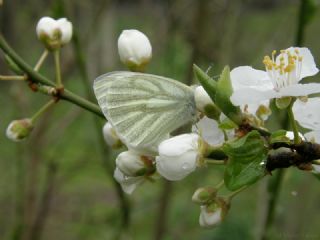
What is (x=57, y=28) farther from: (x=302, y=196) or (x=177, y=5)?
(x=302, y=196)

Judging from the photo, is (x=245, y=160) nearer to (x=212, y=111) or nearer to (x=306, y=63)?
(x=212, y=111)

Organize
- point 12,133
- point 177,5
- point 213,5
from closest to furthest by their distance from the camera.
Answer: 1. point 12,133
2. point 177,5
3. point 213,5

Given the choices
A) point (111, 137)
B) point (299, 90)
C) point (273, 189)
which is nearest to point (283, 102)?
point (299, 90)

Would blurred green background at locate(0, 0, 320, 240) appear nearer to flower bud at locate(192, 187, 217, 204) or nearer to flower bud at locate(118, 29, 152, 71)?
flower bud at locate(118, 29, 152, 71)

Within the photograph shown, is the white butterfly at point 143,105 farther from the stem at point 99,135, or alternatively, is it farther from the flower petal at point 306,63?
the stem at point 99,135

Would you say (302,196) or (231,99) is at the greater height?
(231,99)

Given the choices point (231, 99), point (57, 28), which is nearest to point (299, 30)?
point (57, 28)
